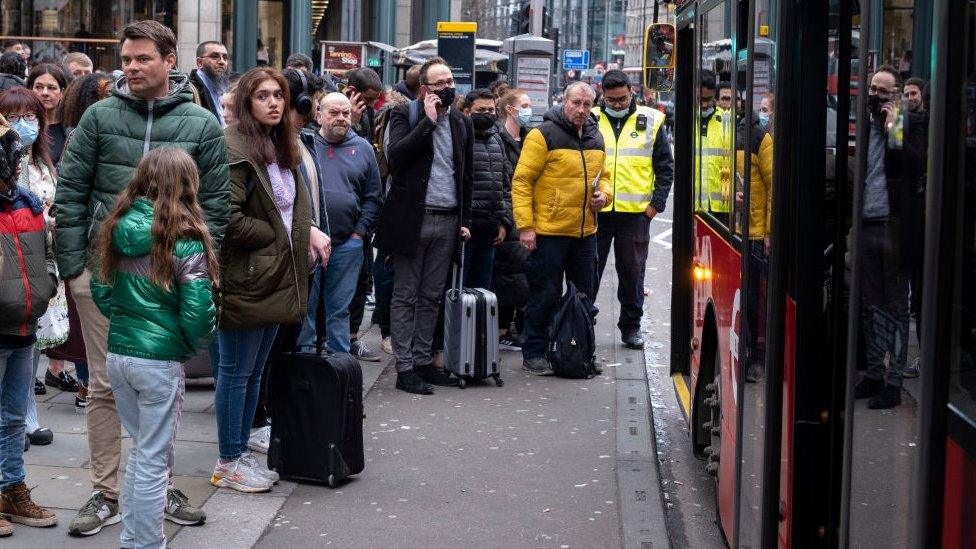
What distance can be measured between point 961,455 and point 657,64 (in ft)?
32.6

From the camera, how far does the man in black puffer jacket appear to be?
8.67m

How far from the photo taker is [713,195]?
5598mm

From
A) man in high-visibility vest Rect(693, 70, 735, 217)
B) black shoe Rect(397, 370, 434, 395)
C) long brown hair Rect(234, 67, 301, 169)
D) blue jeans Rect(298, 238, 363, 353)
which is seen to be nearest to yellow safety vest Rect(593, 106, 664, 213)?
black shoe Rect(397, 370, 434, 395)

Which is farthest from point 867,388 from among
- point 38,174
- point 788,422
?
point 38,174

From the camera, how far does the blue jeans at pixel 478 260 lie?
29.3ft

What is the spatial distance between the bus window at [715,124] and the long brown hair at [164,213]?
6.24 feet

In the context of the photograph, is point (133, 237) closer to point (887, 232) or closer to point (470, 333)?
point (887, 232)

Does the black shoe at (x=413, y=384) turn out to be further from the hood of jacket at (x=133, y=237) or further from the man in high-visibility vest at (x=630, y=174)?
the hood of jacket at (x=133, y=237)

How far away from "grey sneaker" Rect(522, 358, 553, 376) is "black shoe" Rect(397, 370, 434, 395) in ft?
3.42

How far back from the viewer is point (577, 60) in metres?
46.5

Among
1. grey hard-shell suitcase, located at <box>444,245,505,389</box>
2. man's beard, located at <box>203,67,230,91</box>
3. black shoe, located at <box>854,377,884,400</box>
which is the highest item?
man's beard, located at <box>203,67,230,91</box>

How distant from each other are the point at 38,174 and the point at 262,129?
A: 1350mm

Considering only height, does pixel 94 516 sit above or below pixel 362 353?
below

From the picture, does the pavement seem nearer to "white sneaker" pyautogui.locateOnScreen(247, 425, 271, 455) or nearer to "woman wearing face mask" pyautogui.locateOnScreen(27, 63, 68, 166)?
"white sneaker" pyautogui.locateOnScreen(247, 425, 271, 455)
